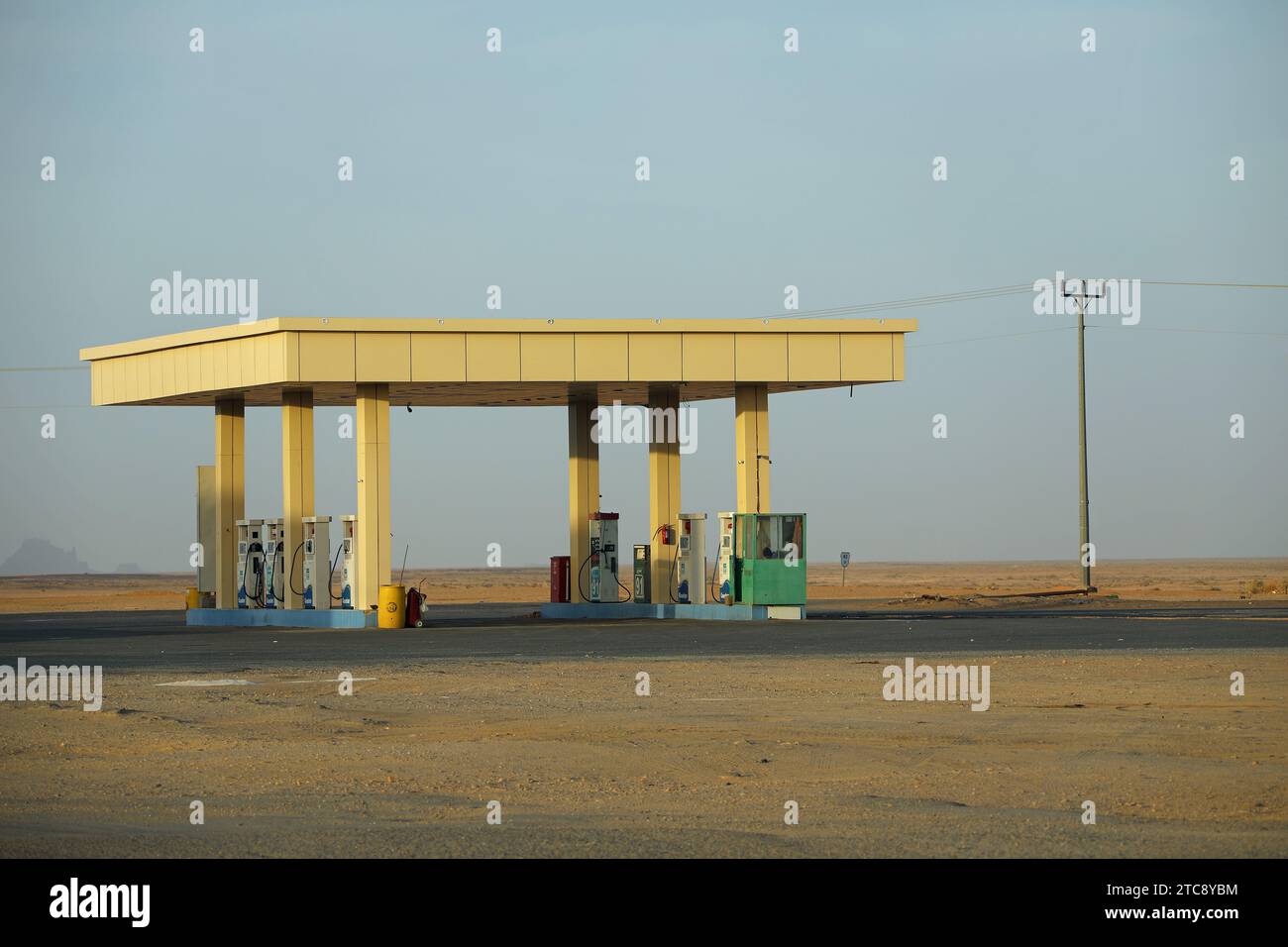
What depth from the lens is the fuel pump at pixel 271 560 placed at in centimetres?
3847

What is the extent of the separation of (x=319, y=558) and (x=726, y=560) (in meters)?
9.01

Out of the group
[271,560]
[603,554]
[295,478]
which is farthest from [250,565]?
[603,554]

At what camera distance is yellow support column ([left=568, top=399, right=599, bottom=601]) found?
40906 mm

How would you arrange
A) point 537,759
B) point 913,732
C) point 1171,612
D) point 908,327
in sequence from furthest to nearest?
point 1171,612
point 908,327
point 913,732
point 537,759

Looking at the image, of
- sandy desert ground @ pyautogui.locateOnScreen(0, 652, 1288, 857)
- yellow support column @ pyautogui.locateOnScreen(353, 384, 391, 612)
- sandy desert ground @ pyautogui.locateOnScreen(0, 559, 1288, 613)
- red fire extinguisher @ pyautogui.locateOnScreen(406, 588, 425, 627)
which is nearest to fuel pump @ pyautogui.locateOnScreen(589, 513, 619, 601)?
red fire extinguisher @ pyautogui.locateOnScreen(406, 588, 425, 627)

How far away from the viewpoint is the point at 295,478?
1483 inches
